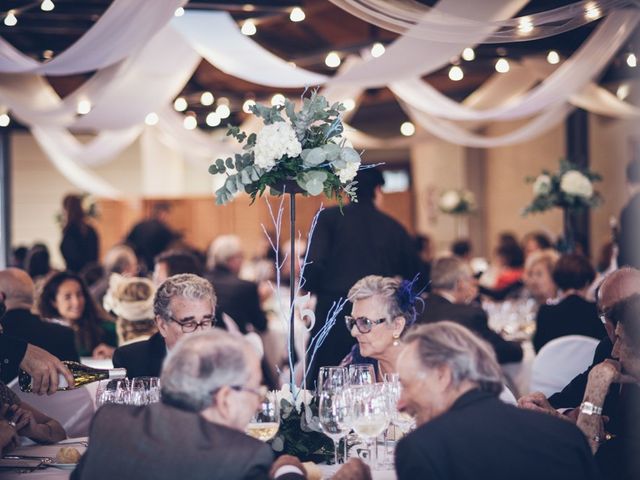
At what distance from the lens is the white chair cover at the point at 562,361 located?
442cm

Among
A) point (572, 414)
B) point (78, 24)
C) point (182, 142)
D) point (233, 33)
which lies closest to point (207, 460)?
point (572, 414)

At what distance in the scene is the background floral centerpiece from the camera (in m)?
3.01

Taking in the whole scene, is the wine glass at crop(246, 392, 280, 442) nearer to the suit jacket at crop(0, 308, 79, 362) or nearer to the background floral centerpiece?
the background floral centerpiece

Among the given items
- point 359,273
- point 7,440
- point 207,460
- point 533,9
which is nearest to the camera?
point 207,460

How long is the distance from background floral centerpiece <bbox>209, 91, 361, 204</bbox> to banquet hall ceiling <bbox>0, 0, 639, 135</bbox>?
1384mm

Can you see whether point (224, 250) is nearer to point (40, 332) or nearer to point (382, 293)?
point (40, 332)

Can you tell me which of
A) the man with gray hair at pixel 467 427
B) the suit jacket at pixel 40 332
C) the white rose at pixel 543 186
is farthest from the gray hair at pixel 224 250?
the man with gray hair at pixel 467 427

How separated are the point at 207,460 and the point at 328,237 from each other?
3562mm

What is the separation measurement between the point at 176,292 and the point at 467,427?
1678 mm

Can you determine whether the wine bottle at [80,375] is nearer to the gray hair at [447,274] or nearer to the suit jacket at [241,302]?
the gray hair at [447,274]

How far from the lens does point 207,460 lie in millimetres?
2035

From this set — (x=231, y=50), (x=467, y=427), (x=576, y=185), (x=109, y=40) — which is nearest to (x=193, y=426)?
(x=467, y=427)

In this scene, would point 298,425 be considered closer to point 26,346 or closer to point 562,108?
point 26,346

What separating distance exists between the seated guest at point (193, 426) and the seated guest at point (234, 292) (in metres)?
3.89
